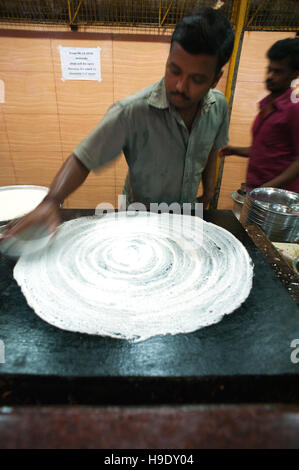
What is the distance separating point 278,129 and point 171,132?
110 cm

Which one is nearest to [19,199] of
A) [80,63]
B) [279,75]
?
[279,75]

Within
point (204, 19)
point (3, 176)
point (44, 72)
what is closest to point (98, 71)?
point (44, 72)

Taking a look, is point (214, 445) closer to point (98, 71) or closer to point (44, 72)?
point (98, 71)

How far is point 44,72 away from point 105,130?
2.63 m

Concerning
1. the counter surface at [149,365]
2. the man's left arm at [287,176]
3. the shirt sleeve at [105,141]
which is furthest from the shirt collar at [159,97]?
the counter surface at [149,365]

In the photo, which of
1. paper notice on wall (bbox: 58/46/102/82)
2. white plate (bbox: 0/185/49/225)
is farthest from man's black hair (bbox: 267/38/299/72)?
paper notice on wall (bbox: 58/46/102/82)

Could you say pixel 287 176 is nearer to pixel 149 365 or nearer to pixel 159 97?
pixel 159 97

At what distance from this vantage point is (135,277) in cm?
99

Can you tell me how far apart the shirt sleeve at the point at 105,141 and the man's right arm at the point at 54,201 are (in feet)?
0.16

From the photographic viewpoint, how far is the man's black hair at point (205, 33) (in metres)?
1.08

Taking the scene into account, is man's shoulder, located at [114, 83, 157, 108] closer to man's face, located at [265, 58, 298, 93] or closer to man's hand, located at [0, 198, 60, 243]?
man's hand, located at [0, 198, 60, 243]

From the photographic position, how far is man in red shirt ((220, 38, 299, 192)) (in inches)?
76.1

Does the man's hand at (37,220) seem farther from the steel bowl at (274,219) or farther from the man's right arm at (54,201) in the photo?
the steel bowl at (274,219)

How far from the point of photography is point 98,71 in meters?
3.23
